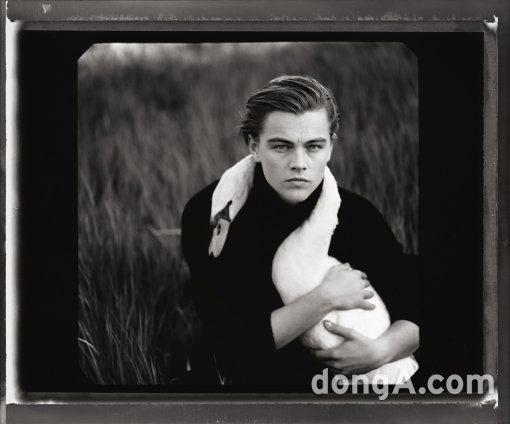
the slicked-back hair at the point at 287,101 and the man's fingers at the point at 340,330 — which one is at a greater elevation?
the slicked-back hair at the point at 287,101

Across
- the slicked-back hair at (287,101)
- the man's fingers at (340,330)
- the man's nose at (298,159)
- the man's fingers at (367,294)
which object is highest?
the slicked-back hair at (287,101)

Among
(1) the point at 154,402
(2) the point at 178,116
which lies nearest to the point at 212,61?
(2) the point at 178,116

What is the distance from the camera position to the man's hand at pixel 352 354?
2639 mm

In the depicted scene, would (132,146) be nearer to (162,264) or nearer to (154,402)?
(162,264)

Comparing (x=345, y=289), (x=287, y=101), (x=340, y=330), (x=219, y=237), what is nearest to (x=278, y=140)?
(x=287, y=101)

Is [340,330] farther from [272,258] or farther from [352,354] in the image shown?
[272,258]

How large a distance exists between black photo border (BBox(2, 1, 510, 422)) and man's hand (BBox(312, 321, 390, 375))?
0.13m

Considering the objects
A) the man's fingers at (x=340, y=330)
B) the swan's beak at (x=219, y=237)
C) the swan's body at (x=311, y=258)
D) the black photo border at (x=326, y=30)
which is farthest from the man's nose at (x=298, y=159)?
the man's fingers at (x=340, y=330)

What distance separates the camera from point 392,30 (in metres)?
2.69

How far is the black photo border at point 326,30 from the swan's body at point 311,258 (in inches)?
8.5

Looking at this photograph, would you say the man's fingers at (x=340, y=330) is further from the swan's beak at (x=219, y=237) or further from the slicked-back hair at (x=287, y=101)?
the slicked-back hair at (x=287, y=101)

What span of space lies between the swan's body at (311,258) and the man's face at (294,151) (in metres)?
0.05

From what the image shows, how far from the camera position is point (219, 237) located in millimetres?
2676

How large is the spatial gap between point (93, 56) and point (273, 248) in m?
0.91
